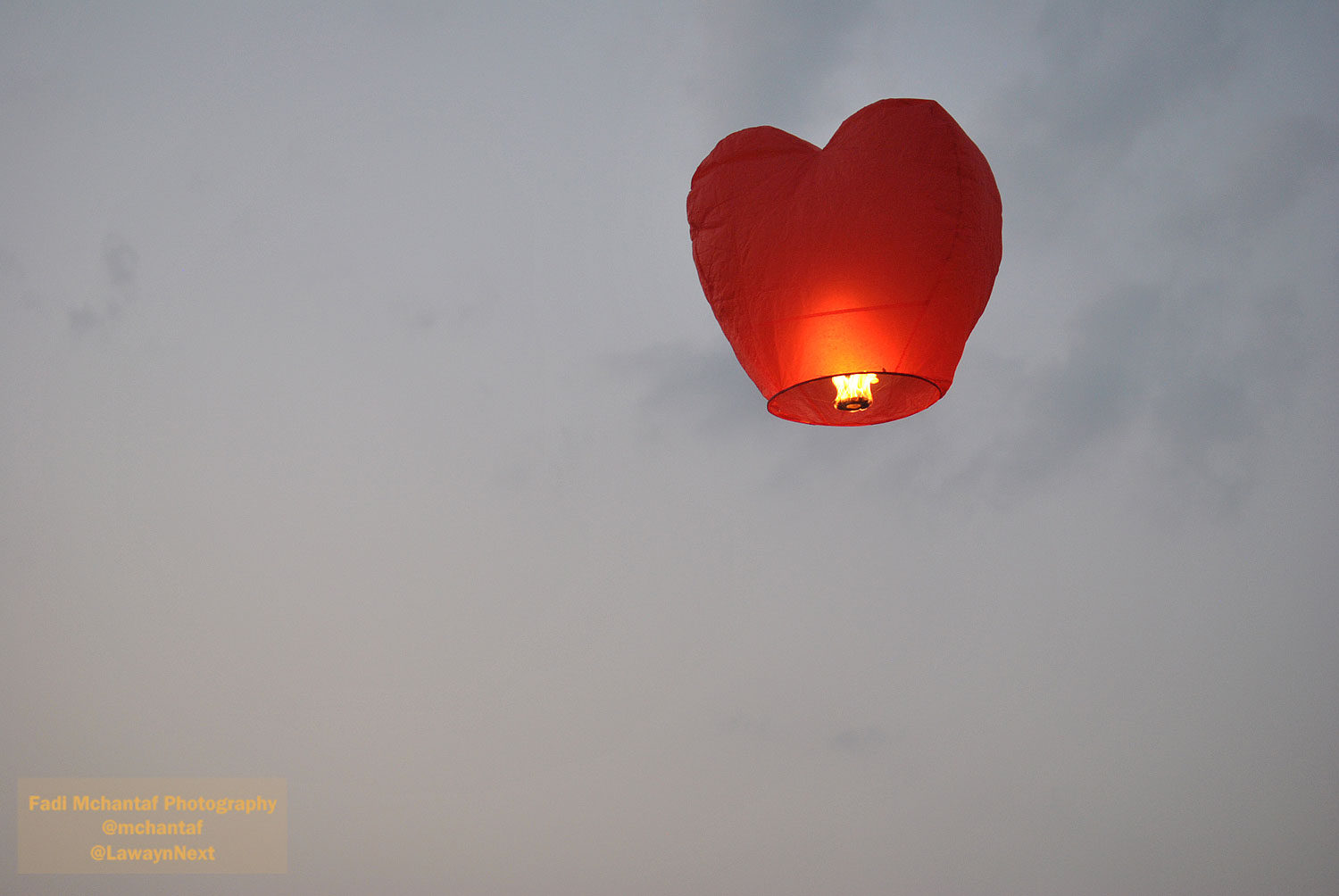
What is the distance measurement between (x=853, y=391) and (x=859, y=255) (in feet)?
1.00

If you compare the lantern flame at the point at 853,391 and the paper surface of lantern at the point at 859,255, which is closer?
the paper surface of lantern at the point at 859,255

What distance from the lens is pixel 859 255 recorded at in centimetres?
178

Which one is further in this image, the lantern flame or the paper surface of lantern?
the lantern flame

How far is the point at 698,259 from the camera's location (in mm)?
Result: 2045

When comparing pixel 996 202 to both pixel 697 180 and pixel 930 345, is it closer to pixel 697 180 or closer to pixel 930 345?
pixel 930 345

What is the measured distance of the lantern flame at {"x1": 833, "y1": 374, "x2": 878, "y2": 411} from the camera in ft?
6.21

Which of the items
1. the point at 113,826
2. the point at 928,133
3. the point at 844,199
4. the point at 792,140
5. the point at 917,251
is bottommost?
the point at 113,826

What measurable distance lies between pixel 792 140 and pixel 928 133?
0.32 m

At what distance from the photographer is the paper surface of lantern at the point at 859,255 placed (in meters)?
1.78

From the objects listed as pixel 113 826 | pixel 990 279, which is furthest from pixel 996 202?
pixel 113 826

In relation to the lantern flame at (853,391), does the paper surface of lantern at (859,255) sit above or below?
above

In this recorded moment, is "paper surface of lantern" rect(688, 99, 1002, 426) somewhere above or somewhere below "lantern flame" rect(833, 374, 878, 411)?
above

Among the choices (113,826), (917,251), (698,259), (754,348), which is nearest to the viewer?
(917,251)

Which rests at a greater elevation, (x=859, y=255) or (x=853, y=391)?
(x=859, y=255)
